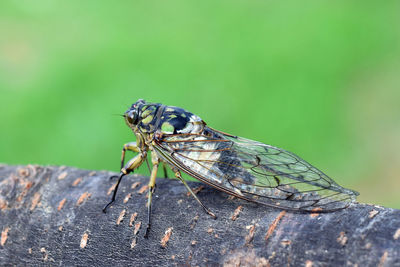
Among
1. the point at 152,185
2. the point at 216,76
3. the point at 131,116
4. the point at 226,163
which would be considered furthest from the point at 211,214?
the point at 216,76

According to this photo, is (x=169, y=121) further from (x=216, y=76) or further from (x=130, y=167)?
(x=216, y=76)

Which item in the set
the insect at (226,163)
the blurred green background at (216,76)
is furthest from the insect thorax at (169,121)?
the blurred green background at (216,76)

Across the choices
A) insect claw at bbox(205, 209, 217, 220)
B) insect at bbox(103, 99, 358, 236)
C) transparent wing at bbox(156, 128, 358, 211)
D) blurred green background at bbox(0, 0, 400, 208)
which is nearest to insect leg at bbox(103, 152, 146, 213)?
insect at bbox(103, 99, 358, 236)

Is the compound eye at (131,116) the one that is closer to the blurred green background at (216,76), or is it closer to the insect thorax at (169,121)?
the insect thorax at (169,121)

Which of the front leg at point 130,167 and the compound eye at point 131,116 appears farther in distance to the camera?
the compound eye at point 131,116

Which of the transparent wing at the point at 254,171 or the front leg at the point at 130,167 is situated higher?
the transparent wing at the point at 254,171

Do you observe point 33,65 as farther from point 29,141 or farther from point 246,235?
point 246,235
